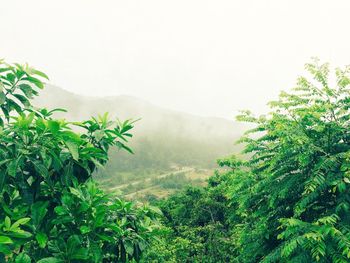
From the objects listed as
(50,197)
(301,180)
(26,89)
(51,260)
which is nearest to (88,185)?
(50,197)

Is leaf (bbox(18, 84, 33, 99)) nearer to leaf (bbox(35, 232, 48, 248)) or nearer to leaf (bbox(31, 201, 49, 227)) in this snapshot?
leaf (bbox(31, 201, 49, 227))

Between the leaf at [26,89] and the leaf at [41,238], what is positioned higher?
the leaf at [26,89]

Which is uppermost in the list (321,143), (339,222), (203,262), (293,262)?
(321,143)

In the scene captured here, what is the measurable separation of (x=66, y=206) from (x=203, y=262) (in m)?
24.8

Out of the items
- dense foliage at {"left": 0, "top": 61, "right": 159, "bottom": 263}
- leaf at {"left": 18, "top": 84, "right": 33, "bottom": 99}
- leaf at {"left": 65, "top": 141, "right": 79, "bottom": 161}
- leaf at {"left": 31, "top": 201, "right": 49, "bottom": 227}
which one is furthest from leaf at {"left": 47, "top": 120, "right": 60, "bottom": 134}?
leaf at {"left": 18, "top": 84, "right": 33, "bottom": 99}

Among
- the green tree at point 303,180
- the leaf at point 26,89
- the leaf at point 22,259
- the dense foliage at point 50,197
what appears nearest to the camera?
the leaf at point 22,259

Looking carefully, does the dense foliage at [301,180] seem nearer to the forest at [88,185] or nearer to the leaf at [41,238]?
the forest at [88,185]

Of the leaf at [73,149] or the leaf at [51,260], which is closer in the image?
the leaf at [51,260]

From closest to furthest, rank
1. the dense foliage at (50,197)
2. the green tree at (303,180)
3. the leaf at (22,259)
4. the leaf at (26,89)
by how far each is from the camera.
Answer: the leaf at (22,259)
the dense foliage at (50,197)
the leaf at (26,89)
the green tree at (303,180)

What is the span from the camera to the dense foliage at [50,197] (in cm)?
321

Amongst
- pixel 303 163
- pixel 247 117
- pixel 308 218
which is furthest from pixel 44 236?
pixel 247 117

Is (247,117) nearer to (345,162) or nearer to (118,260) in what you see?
(345,162)

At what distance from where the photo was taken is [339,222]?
21.8ft

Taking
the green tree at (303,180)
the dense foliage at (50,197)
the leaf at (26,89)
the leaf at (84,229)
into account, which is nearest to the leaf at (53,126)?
the dense foliage at (50,197)
